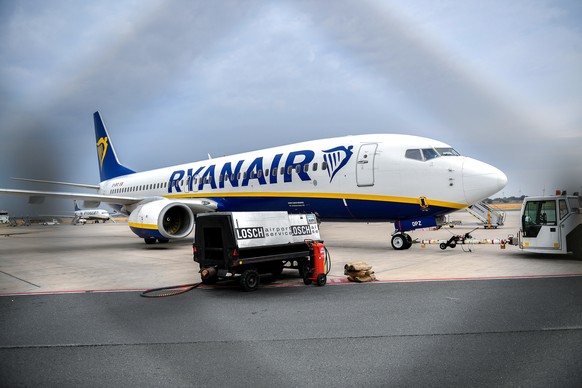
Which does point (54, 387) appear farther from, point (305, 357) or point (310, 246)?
point (310, 246)

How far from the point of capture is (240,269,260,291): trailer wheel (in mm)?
9305

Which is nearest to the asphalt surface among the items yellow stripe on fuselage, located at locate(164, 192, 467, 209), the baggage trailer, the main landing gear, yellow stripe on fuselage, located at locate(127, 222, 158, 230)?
the baggage trailer

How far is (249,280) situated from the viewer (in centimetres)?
944

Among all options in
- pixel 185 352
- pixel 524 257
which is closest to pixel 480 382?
pixel 185 352

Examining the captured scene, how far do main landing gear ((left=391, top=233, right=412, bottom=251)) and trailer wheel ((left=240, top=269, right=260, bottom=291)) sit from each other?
27.0 feet

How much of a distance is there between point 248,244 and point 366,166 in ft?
25.3

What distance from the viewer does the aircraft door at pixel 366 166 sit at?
15.9 m

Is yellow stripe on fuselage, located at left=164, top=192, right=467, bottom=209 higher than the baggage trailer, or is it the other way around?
yellow stripe on fuselage, located at left=164, top=192, right=467, bottom=209

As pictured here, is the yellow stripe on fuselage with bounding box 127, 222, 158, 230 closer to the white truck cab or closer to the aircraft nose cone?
the aircraft nose cone

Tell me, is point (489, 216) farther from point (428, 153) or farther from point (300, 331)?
point (300, 331)

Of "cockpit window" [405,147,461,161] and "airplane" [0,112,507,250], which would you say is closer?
"airplane" [0,112,507,250]

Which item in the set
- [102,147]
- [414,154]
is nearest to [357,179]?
[414,154]

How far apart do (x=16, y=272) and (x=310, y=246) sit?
8663mm

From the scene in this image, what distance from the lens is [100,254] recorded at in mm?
17688
